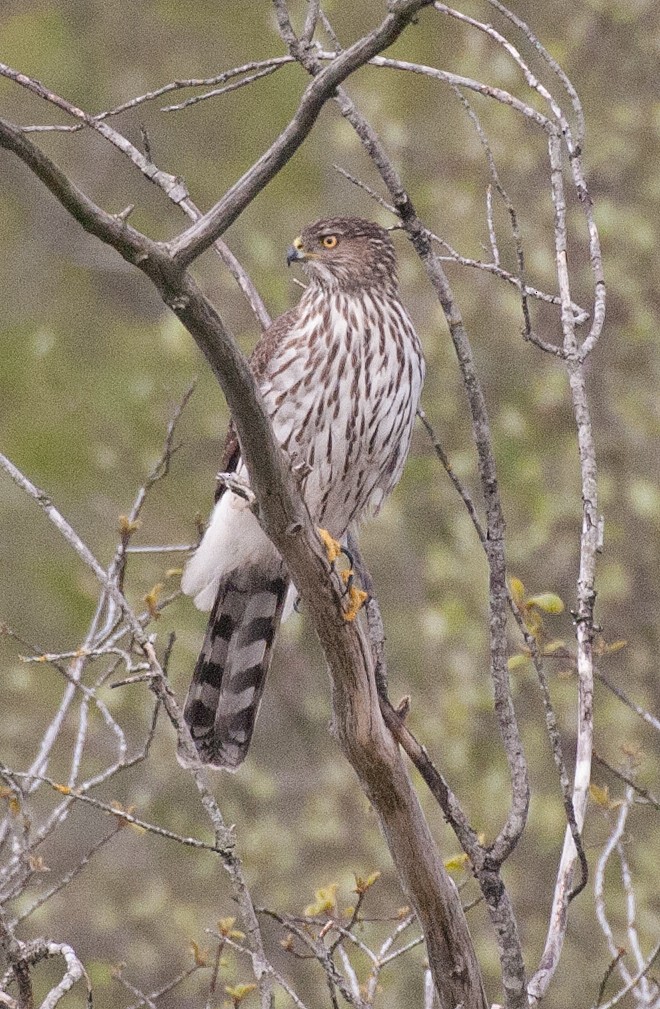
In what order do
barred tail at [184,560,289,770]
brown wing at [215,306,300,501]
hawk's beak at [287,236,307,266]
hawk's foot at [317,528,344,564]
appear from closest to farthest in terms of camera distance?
hawk's foot at [317,528,344,564] < brown wing at [215,306,300,501] < barred tail at [184,560,289,770] < hawk's beak at [287,236,307,266]

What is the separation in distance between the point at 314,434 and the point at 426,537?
425 cm

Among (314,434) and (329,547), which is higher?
(314,434)

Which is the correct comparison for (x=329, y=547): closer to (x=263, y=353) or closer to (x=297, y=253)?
(x=263, y=353)

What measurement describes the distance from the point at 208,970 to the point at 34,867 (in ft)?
17.4

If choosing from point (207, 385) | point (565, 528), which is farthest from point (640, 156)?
point (207, 385)

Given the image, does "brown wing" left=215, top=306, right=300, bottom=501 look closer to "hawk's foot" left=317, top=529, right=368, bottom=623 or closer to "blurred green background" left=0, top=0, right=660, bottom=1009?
"hawk's foot" left=317, top=529, right=368, bottom=623

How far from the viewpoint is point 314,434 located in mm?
4926

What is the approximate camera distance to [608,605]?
836cm

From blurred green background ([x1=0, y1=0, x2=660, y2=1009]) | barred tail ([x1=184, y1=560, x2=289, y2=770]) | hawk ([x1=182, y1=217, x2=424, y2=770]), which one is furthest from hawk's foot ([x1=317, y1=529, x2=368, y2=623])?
blurred green background ([x1=0, y1=0, x2=660, y2=1009])

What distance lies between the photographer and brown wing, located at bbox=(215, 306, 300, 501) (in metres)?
5.04

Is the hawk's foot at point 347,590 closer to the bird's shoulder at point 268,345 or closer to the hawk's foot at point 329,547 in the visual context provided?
the hawk's foot at point 329,547

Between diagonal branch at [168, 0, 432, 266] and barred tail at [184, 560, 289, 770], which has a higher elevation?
barred tail at [184, 560, 289, 770]

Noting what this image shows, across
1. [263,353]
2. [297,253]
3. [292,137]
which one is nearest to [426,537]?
[297,253]

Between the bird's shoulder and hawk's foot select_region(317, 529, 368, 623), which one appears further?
the bird's shoulder
